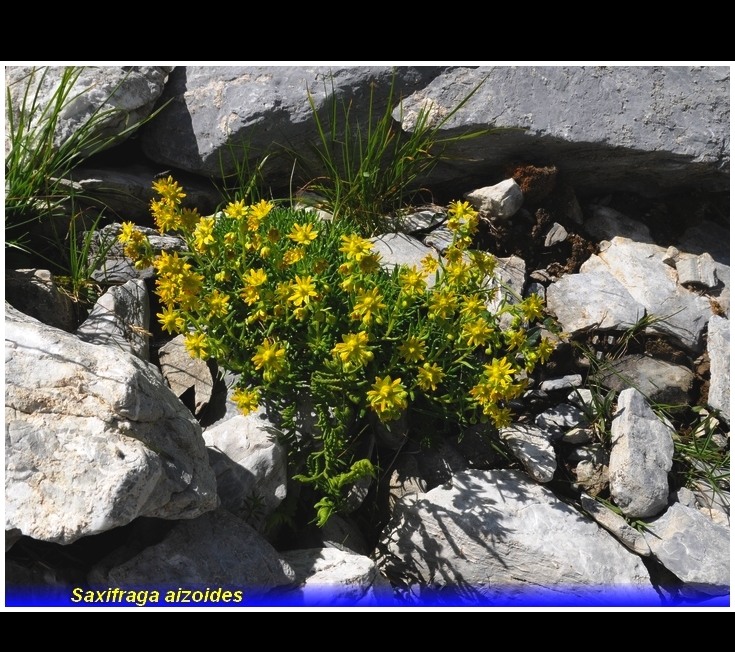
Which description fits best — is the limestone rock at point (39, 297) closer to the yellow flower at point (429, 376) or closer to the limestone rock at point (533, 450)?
the yellow flower at point (429, 376)

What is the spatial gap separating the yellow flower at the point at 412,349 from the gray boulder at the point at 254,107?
2.08m

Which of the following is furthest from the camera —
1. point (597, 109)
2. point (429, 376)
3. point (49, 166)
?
point (597, 109)

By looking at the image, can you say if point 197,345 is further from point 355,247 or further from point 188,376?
point 355,247

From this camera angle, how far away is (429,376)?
137 inches

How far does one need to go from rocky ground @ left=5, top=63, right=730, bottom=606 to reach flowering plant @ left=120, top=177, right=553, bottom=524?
0.83ft

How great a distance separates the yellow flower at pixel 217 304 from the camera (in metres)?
3.68

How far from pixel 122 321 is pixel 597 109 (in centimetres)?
331

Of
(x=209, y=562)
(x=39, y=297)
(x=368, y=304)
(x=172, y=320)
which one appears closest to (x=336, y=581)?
(x=209, y=562)

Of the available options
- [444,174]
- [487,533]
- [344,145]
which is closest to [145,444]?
[487,533]

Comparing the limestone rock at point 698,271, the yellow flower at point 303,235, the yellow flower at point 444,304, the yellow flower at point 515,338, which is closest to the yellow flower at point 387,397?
the yellow flower at point 444,304

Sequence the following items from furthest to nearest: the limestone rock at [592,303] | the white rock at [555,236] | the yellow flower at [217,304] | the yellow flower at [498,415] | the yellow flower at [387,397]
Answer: the white rock at [555,236]
the limestone rock at [592,303]
the yellow flower at [217,304]
the yellow flower at [498,415]
the yellow flower at [387,397]

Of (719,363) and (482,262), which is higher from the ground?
(482,262)

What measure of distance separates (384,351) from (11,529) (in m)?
1.87

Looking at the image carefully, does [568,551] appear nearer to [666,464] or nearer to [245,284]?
[666,464]
